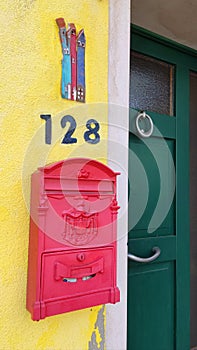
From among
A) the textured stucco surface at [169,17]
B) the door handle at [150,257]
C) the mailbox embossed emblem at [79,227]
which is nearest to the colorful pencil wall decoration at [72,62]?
the mailbox embossed emblem at [79,227]

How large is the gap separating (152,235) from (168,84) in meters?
0.80

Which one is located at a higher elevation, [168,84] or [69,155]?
[168,84]

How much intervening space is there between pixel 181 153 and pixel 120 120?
594mm

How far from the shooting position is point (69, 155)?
0.96 meters

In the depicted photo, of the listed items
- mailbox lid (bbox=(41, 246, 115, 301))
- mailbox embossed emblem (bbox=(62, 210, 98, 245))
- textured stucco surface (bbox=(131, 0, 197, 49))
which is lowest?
mailbox lid (bbox=(41, 246, 115, 301))

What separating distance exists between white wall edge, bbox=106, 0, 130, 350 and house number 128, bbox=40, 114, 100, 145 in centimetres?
6

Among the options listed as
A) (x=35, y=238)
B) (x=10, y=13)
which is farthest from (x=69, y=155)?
(x=10, y=13)

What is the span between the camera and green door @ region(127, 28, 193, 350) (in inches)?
52.5

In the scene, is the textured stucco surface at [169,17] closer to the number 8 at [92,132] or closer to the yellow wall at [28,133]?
the yellow wall at [28,133]

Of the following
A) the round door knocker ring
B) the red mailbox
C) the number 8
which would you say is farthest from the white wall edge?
the round door knocker ring

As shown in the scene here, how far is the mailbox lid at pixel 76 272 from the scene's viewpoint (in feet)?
2.57

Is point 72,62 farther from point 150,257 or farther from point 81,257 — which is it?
point 150,257

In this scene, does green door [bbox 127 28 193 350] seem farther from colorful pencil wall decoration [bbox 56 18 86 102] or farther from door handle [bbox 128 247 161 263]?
colorful pencil wall decoration [bbox 56 18 86 102]

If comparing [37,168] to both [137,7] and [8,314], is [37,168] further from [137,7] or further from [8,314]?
[137,7]
